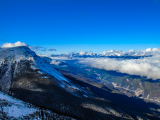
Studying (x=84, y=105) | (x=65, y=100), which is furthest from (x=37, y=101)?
(x=84, y=105)

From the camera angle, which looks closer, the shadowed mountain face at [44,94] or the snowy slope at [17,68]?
the shadowed mountain face at [44,94]

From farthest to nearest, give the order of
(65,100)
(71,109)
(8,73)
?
(8,73) → (65,100) → (71,109)

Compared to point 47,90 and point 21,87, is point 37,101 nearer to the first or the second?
point 47,90

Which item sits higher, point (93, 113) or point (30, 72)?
point (30, 72)

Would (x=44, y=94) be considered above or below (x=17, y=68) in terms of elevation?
below

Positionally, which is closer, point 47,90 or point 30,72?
point 47,90

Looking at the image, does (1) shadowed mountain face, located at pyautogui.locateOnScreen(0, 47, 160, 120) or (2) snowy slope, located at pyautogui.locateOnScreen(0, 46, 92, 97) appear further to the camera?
(2) snowy slope, located at pyautogui.locateOnScreen(0, 46, 92, 97)

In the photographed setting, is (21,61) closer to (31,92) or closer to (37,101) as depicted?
(31,92)

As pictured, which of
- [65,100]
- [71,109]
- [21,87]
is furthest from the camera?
[21,87]

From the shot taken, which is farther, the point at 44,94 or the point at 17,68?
the point at 17,68

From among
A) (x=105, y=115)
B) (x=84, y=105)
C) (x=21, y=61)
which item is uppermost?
(x=21, y=61)
